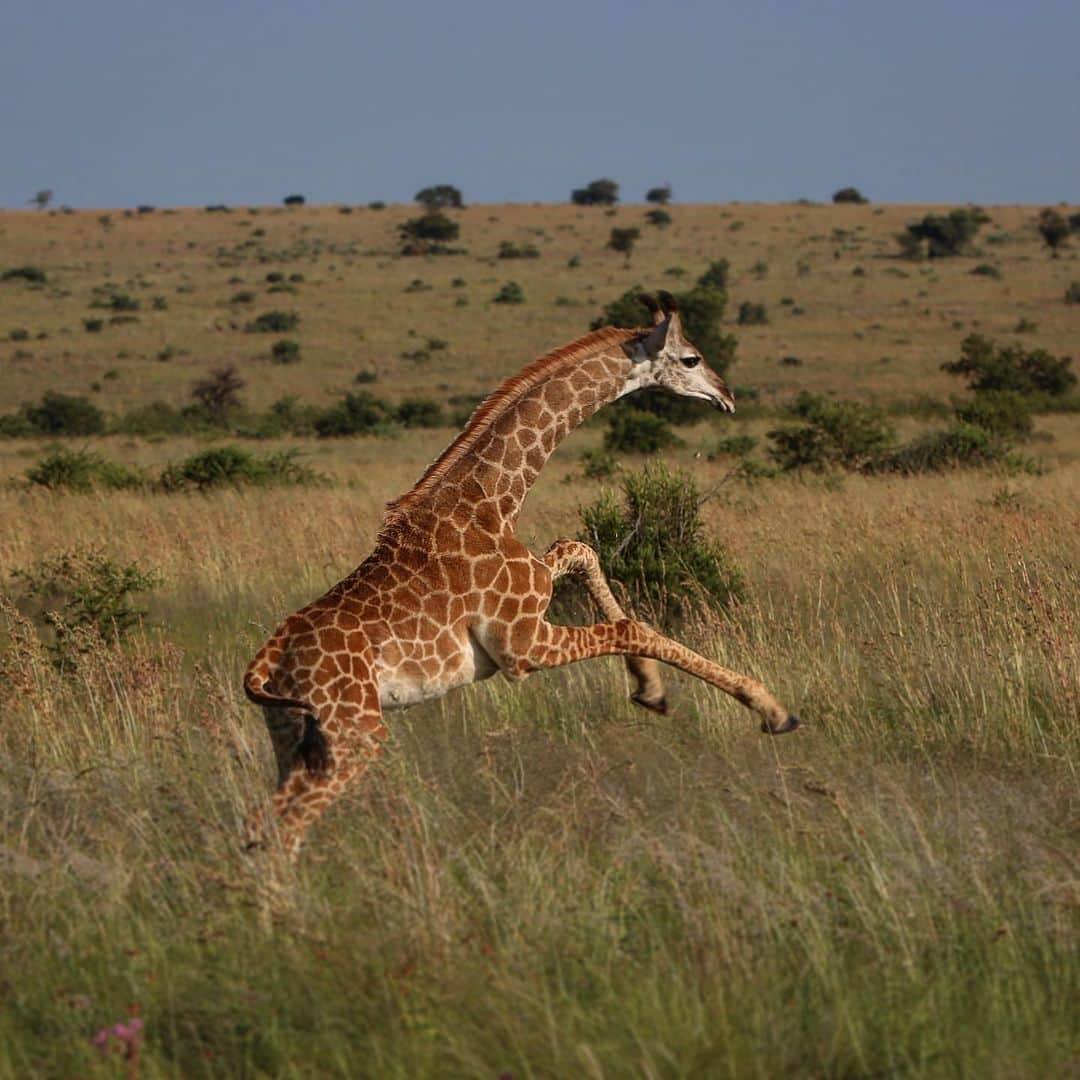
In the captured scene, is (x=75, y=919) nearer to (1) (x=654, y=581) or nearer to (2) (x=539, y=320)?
(1) (x=654, y=581)

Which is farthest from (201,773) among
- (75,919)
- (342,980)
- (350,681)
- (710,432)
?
(710,432)

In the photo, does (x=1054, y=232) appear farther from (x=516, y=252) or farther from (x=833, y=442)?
(x=833, y=442)

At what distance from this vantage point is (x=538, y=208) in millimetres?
107875

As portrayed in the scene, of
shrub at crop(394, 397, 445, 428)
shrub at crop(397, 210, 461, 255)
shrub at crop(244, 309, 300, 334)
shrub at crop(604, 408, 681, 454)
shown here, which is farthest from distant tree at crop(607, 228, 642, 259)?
shrub at crop(604, 408, 681, 454)

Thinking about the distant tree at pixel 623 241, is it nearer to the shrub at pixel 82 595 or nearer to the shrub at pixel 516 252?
the shrub at pixel 516 252

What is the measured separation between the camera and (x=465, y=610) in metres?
6.57

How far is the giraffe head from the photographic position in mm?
7277

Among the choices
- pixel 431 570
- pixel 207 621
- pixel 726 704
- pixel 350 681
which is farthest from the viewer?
pixel 207 621

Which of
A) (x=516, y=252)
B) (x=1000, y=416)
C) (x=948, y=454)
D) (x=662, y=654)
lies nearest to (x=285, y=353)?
(x=1000, y=416)

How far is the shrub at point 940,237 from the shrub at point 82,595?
68947mm

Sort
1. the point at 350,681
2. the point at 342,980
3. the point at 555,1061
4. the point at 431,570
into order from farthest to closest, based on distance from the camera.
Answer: the point at 431,570 → the point at 350,681 → the point at 342,980 → the point at 555,1061

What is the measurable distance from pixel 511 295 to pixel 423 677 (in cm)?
6015

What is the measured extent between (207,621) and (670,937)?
772cm

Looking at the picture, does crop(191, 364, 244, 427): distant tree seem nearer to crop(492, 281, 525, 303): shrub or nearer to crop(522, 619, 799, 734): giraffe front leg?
crop(492, 281, 525, 303): shrub
